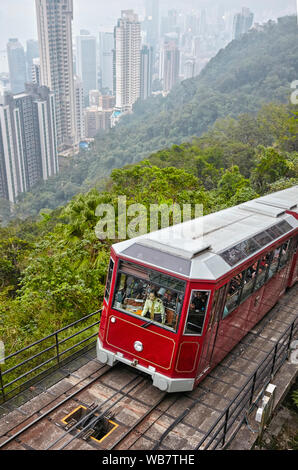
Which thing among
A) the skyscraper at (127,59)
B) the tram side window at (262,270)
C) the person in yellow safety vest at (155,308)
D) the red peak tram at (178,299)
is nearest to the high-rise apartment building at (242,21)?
the skyscraper at (127,59)

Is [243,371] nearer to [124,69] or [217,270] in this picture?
[217,270]

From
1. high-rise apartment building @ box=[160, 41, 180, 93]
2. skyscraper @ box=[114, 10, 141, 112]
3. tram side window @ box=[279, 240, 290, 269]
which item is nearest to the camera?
tram side window @ box=[279, 240, 290, 269]

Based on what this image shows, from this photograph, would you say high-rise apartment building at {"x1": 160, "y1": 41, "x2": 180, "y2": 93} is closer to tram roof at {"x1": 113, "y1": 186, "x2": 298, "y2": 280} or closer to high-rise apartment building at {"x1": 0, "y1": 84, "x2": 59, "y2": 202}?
high-rise apartment building at {"x1": 0, "y1": 84, "x2": 59, "y2": 202}

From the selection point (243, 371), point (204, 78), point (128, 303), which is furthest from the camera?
point (204, 78)

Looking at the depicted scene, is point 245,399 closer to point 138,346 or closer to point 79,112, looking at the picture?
point 138,346

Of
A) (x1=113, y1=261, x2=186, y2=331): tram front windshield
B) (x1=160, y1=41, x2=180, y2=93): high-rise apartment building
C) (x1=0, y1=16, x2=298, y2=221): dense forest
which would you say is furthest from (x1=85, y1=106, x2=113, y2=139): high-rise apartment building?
(x1=113, y1=261, x2=186, y2=331): tram front windshield

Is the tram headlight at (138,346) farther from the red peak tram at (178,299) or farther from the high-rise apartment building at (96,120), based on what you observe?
the high-rise apartment building at (96,120)

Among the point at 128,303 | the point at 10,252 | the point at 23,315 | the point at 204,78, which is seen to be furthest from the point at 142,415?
the point at 204,78
